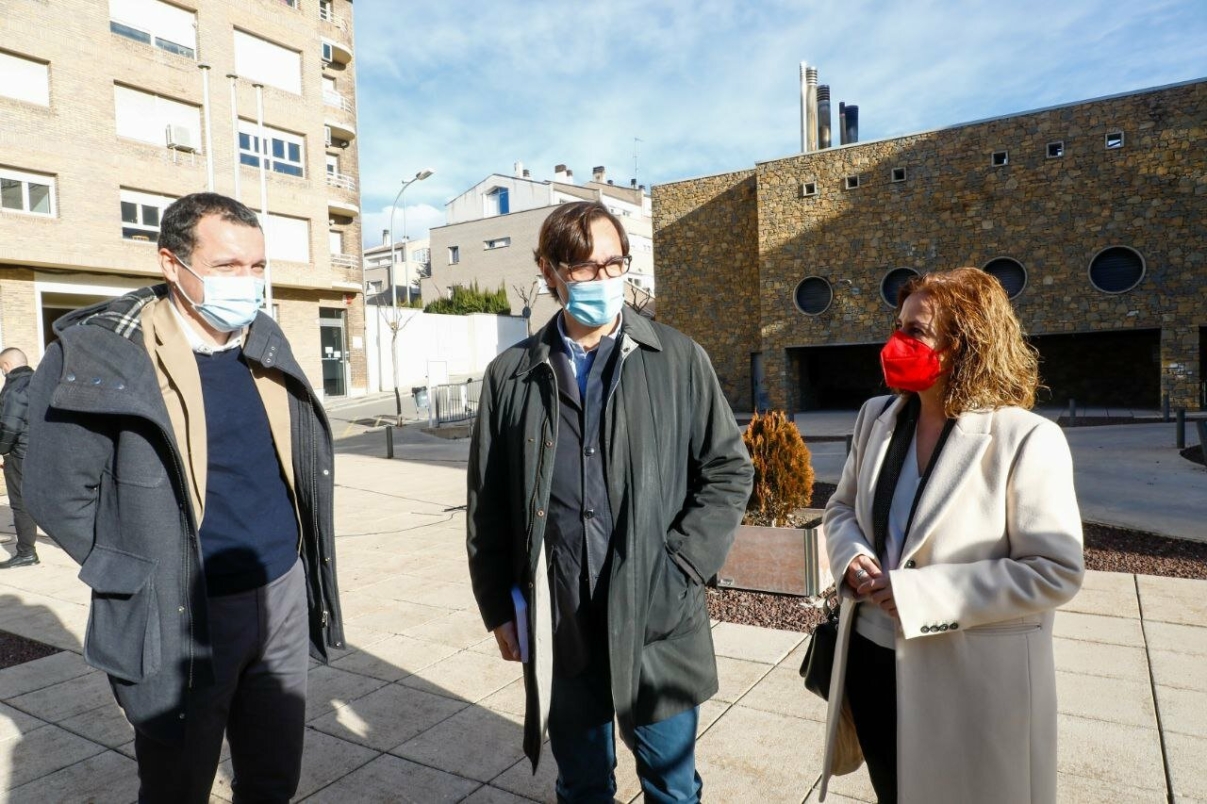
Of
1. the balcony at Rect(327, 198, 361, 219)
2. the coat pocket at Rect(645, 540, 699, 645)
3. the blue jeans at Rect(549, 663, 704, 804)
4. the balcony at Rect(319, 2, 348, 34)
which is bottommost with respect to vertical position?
the blue jeans at Rect(549, 663, 704, 804)


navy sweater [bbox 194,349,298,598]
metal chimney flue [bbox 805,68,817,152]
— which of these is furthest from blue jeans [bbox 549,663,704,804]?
metal chimney flue [bbox 805,68,817,152]

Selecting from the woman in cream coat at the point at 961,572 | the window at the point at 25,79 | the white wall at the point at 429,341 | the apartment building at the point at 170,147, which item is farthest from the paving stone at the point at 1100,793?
the white wall at the point at 429,341

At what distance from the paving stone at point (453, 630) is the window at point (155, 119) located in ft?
85.6

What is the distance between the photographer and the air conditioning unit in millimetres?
25758

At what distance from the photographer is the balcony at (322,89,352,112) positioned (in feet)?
106

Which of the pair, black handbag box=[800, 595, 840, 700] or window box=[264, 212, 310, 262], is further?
window box=[264, 212, 310, 262]

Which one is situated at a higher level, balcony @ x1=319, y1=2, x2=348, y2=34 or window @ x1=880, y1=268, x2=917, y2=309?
balcony @ x1=319, y1=2, x2=348, y2=34

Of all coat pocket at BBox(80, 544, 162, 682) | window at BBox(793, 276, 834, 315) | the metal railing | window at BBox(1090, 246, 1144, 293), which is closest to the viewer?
coat pocket at BBox(80, 544, 162, 682)

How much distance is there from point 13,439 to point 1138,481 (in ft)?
39.7

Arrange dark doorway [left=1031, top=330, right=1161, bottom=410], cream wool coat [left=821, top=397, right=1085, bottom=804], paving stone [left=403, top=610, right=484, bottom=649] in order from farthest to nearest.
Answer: dark doorway [left=1031, top=330, right=1161, bottom=410] → paving stone [left=403, top=610, right=484, bottom=649] → cream wool coat [left=821, top=397, right=1085, bottom=804]

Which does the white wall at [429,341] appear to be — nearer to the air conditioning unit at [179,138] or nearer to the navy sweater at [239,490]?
the air conditioning unit at [179,138]

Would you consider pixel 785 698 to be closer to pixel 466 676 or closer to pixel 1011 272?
pixel 466 676

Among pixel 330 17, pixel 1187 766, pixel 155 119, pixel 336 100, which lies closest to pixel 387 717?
pixel 1187 766

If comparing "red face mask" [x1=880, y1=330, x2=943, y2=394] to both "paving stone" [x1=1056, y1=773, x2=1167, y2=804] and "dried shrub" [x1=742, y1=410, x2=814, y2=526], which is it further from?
"dried shrub" [x1=742, y1=410, x2=814, y2=526]
